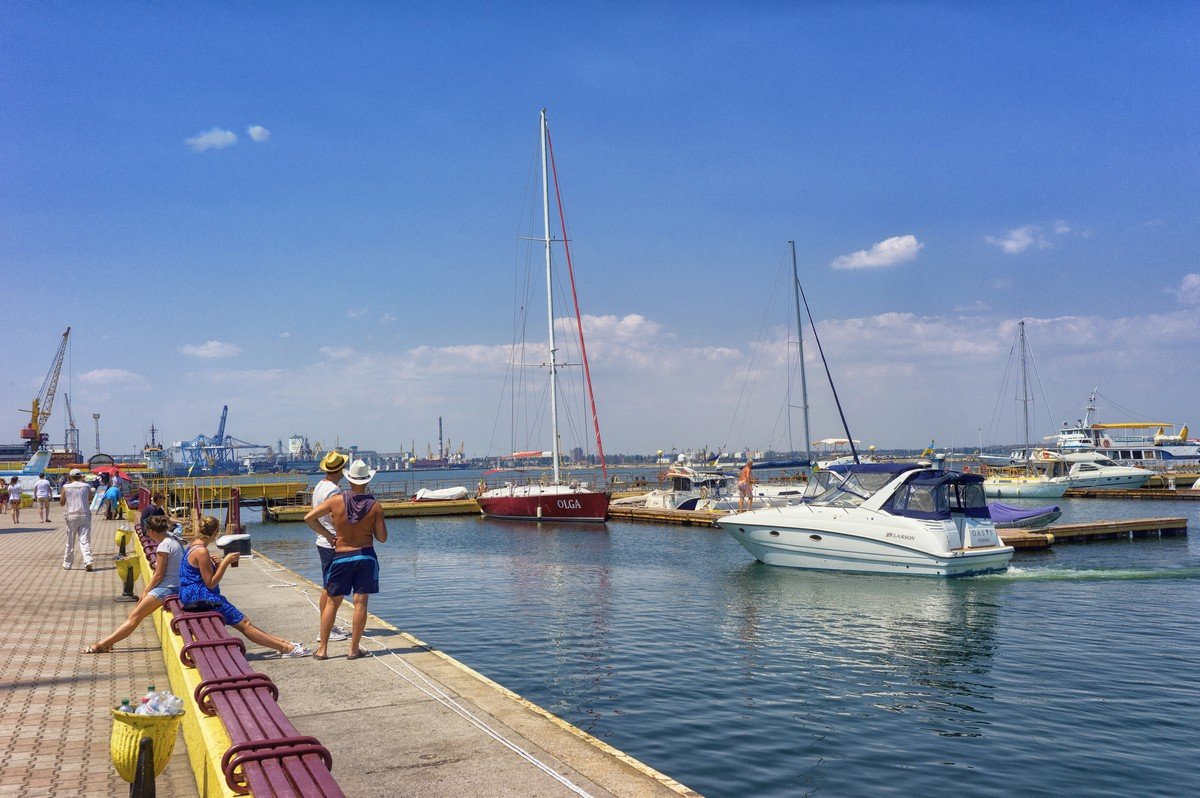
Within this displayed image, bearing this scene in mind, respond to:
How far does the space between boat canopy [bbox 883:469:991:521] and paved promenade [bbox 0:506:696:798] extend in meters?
16.2

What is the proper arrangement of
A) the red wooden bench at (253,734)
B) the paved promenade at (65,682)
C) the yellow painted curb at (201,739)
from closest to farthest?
the red wooden bench at (253,734), the yellow painted curb at (201,739), the paved promenade at (65,682)

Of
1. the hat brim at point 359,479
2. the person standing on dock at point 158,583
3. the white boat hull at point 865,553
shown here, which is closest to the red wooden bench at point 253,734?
the hat brim at point 359,479

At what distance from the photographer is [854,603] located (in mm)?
19438

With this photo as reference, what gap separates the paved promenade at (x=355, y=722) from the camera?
589 centimetres

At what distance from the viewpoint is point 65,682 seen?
9133 millimetres

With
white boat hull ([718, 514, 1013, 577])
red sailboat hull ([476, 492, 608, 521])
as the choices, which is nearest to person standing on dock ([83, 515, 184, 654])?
white boat hull ([718, 514, 1013, 577])

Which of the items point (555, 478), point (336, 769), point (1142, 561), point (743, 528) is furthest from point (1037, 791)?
point (555, 478)

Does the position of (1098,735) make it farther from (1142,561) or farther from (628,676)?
(1142,561)

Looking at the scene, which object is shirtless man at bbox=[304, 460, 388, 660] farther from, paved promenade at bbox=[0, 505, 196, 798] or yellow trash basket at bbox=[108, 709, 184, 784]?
yellow trash basket at bbox=[108, 709, 184, 784]

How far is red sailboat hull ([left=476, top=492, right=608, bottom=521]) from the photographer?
43.9 meters

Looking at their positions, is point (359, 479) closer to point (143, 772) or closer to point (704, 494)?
point (143, 772)

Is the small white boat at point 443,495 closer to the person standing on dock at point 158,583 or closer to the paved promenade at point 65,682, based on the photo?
the paved promenade at point 65,682

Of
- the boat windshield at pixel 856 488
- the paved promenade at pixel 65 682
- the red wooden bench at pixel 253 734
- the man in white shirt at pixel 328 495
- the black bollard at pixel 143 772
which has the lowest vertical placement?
the paved promenade at pixel 65 682

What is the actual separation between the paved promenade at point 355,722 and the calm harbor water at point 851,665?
250cm
